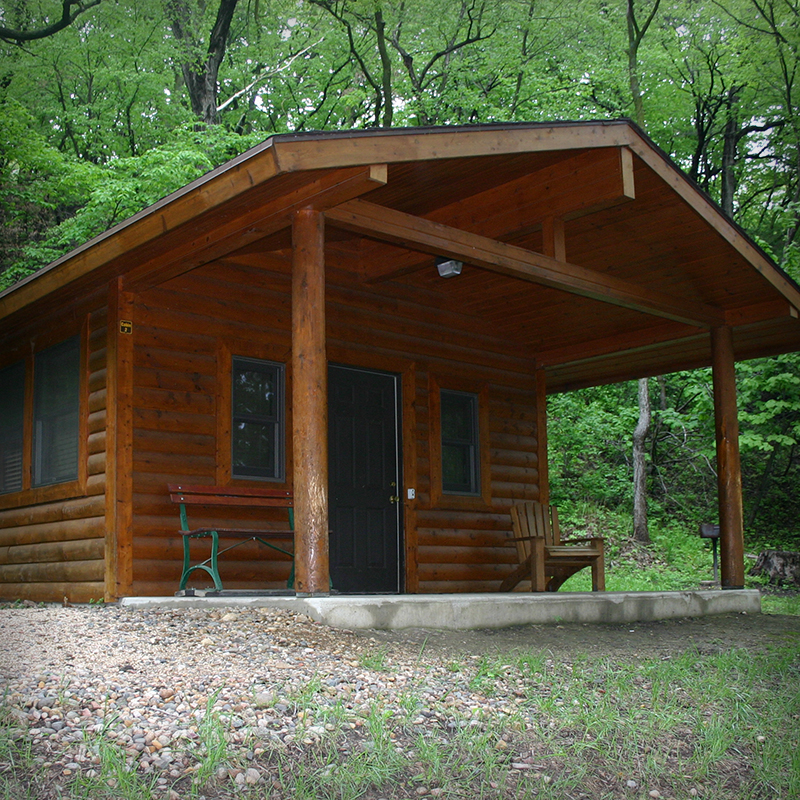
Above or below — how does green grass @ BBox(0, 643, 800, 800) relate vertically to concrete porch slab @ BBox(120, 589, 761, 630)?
below

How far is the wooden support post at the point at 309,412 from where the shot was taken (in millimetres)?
5734

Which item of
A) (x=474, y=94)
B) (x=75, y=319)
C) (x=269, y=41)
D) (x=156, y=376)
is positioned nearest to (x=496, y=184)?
(x=156, y=376)

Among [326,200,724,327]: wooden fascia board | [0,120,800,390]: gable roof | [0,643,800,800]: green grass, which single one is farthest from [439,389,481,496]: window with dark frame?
[0,643,800,800]: green grass

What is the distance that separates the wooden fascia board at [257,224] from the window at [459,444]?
3.28 meters

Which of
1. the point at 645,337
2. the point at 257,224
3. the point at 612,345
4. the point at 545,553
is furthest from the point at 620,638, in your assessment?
the point at 612,345

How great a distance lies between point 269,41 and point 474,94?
544 centimetres

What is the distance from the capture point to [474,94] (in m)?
20.2

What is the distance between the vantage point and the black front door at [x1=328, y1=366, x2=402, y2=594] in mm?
8570

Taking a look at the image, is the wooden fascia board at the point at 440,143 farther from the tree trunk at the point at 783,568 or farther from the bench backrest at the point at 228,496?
the tree trunk at the point at 783,568

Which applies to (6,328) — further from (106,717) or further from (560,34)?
(560,34)

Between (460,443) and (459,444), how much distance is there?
15 mm

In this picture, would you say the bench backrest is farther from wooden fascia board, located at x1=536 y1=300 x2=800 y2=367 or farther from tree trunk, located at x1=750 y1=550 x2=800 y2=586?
tree trunk, located at x1=750 y1=550 x2=800 y2=586

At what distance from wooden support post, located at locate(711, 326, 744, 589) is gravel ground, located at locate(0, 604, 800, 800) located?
314 centimetres

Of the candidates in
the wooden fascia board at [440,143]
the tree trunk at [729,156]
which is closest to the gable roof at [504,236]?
the wooden fascia board at [440,143]
